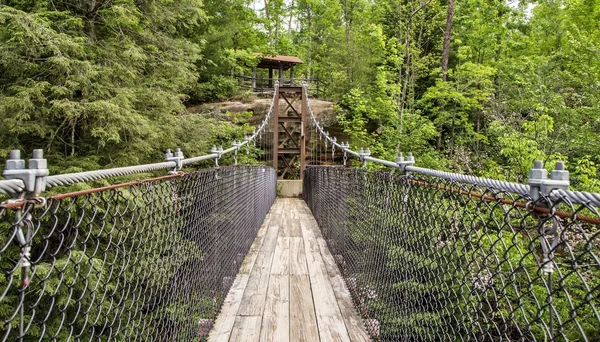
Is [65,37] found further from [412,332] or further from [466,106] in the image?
[466,106]

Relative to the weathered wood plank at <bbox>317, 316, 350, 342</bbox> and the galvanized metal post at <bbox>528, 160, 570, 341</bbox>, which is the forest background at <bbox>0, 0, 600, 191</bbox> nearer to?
the weathered wood plank at <bbox>317, 316, 350, 342</bbox>

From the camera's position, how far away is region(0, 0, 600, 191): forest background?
4.64m

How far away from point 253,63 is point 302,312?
1424cm

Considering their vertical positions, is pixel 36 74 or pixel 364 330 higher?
pixel 36 74

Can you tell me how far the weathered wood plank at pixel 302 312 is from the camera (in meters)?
1.96

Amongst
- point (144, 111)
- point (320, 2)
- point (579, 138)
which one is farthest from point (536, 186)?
point (320, 2)

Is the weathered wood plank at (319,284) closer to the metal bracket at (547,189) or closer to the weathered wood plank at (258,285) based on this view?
the weathered wood plank at (258,285)

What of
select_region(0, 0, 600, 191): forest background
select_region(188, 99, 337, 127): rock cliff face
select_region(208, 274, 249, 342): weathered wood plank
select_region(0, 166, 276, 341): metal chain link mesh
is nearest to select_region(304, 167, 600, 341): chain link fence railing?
select_region(208, 274, 249, 342): weathered wood plank

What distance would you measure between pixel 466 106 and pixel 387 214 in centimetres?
1096

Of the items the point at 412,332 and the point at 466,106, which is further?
the point at 466,106

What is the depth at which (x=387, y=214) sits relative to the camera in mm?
1884

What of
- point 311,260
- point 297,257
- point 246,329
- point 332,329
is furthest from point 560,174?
point 297,257

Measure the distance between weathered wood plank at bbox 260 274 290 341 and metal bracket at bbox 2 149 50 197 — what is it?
1.52 m

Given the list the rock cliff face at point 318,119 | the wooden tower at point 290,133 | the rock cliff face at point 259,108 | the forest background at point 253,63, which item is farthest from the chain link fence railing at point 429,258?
the rock cliff face at point 259,108
